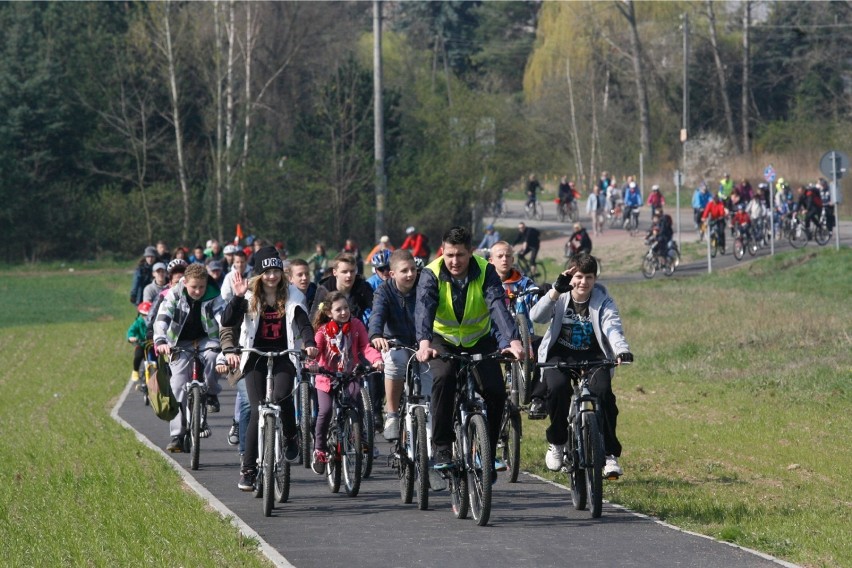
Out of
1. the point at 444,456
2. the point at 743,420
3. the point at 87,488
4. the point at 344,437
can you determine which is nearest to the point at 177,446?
the point at 87,488

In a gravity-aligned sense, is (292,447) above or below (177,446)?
above

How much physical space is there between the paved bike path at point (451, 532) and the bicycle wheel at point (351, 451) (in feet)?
0.40

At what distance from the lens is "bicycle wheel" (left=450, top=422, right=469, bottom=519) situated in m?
9.62

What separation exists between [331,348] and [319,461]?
0.87m

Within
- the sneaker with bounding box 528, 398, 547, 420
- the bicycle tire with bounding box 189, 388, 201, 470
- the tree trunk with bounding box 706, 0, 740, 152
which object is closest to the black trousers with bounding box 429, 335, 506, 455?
the sneaker with bounding box 528, 398, 547, 420

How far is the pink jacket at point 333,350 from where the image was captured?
11.3 meters

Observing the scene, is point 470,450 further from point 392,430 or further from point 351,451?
point 351,451

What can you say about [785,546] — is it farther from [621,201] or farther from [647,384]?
[621,201]

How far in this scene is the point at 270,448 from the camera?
9.91m

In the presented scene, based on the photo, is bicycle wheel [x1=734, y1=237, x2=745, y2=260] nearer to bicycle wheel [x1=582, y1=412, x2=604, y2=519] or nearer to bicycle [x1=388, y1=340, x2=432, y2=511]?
bicycle [x1=388, y1=340, x2=432, y2=511]

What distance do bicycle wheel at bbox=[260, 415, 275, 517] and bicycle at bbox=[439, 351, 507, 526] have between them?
3.89 feet

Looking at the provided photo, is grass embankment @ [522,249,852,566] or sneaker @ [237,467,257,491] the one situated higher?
sneaker @ [237,467,257,491]

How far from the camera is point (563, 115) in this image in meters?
78.7

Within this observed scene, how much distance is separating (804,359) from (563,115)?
2303 inches
